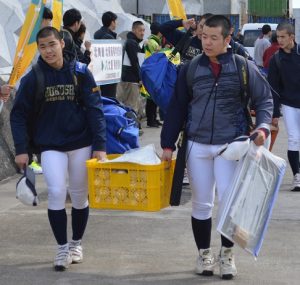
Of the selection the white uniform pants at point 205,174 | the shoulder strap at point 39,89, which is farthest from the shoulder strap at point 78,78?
the white uniform pants at point 205,174

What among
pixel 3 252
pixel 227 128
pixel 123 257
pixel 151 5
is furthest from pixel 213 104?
pixel 151 5

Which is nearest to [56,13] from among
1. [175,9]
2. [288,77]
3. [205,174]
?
[175,9]

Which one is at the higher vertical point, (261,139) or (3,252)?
(261,139)

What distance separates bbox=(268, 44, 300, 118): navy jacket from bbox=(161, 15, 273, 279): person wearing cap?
354 cm

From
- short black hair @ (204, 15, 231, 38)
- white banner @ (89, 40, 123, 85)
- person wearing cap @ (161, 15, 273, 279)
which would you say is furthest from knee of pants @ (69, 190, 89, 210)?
white banner @ (89, 40, 123, 85)

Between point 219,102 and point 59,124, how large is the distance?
112 cm

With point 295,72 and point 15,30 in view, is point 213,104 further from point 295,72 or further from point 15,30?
point 15,30

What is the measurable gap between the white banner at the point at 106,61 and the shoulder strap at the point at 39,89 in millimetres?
5316

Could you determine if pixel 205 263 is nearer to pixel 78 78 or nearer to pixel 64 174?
pixel 64 174

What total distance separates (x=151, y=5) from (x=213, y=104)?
31.7 meters

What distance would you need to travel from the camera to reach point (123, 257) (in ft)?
20.6

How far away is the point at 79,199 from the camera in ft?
20.0

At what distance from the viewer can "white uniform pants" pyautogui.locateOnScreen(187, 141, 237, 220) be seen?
5.52 m

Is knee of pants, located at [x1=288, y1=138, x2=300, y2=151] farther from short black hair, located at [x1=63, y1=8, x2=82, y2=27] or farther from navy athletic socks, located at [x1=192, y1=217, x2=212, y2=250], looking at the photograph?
navy athletic socks, located at [x1=192, y1=217, x2=212, y2=250]
